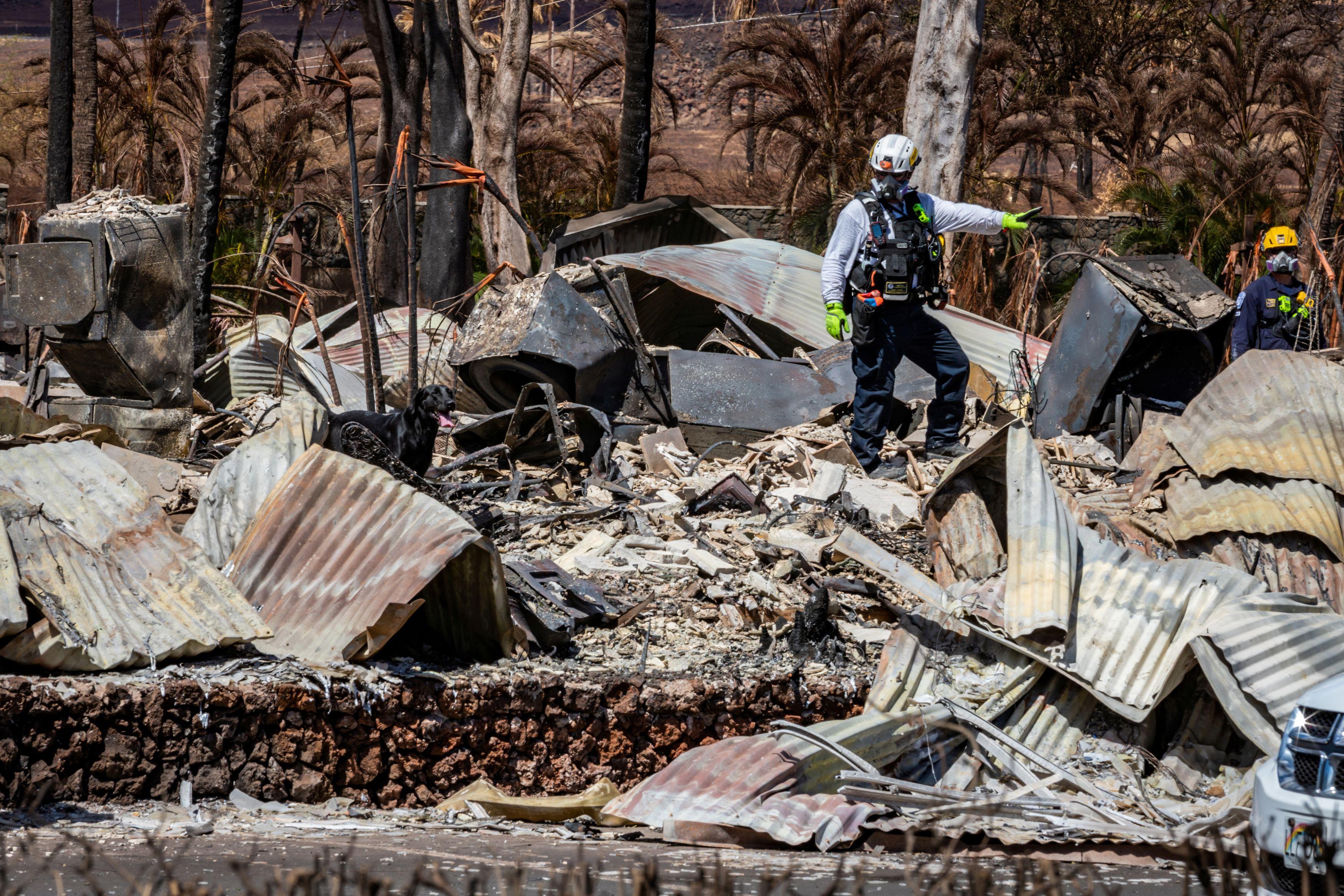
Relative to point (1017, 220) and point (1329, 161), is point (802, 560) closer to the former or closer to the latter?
point (1017, 220)

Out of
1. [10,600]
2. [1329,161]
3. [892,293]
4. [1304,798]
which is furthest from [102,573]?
[1329,161]

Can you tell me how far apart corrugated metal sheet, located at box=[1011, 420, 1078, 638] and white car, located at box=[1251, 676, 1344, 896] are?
1.38m

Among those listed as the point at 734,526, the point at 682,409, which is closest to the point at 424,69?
the point at 682,409

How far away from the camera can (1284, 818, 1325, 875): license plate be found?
2555 millimetres

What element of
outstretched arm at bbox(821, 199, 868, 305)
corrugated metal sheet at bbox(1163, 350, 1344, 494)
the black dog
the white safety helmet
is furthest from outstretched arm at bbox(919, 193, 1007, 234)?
the black dog

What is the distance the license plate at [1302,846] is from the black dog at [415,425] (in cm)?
443

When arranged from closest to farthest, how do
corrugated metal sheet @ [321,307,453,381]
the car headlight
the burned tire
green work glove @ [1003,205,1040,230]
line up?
the car headlight
green work glove @ [1003,205,1040,230]
the burned tire
corrugated metal sheet @ [321,307,453,381]

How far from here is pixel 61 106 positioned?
13.3m

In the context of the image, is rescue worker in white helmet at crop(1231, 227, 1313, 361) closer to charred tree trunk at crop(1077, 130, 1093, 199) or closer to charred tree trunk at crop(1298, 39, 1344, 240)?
charred tree trunk at crop(1298, 39, 1344, 240)

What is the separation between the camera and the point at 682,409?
7.50 metres

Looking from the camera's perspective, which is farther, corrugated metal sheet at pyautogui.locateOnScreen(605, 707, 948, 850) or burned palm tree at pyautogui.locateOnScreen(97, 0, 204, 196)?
burned palm tree at pyautogui.locateOnScreen(97, 0, 204, 196)

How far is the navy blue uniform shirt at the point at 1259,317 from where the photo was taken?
7.34 m

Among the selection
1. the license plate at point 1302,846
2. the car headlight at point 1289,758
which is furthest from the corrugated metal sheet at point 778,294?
the license plate at point 1302,846

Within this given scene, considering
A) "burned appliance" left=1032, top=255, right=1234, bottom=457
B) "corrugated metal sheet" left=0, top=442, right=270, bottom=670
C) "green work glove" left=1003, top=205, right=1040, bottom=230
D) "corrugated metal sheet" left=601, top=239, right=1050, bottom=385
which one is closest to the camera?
"corrugated metal sheet" left=0, top=442, right=270, bottom=670
